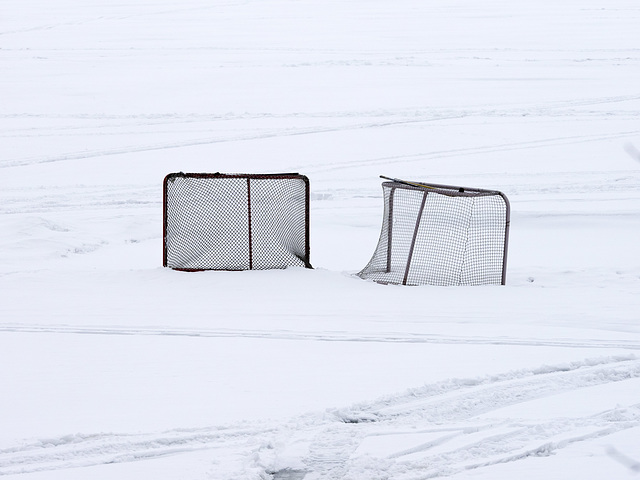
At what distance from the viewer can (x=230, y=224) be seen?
962 centimetres

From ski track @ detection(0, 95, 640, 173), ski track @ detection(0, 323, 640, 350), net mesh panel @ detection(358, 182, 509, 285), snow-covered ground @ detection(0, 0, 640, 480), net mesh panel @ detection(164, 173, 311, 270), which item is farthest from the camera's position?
ski track @ detection(0, 95, 640, 173)

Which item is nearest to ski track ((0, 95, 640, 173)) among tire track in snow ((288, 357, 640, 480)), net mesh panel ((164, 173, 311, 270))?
net mesh panel ((164, 173, 311, 270))

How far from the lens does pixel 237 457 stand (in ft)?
17.1

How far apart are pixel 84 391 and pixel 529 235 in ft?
23.8

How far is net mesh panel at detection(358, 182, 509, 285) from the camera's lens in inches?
372

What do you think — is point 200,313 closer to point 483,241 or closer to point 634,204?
point 483,241

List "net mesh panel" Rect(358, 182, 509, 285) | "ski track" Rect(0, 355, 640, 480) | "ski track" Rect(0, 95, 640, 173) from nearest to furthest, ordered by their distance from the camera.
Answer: "ski track" Rect(0, 355, 640, 480) < "net mesh panel" Rect(358, 182, 509, 285) < "ski track" Rect(0, 95, 640, 173)

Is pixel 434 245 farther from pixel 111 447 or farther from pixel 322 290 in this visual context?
pixel 111 447

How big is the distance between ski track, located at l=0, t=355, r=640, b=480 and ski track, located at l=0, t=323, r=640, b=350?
1.17 metres

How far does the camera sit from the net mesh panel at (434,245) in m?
9.45

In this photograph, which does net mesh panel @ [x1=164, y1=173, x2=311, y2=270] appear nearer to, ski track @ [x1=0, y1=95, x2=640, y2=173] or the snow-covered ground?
the snow-covered ground

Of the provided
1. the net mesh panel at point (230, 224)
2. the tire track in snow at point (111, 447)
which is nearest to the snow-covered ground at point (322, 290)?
the tire track in snow at point (111, 447)

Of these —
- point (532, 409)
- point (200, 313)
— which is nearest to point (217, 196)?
point (200, 313)

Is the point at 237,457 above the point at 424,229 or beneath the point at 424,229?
beneath
